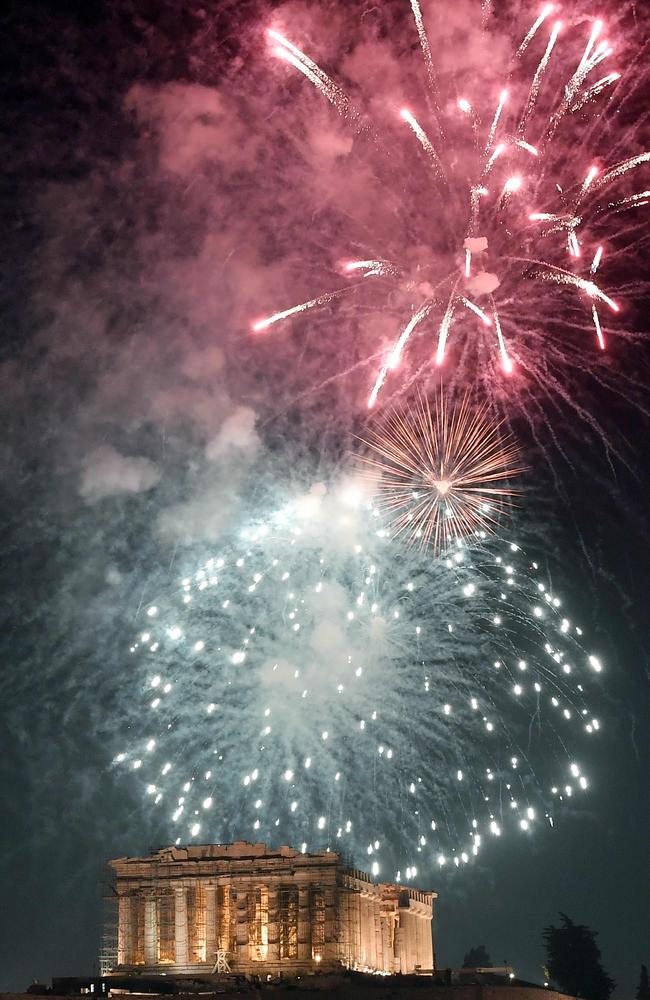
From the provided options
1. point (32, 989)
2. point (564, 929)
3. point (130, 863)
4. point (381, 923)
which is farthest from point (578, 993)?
point (32, 989)

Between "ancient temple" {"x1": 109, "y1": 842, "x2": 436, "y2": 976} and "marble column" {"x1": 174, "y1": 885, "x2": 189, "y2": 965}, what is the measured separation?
6 cm

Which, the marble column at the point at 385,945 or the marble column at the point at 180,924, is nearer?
the marble column at the point at 180,924

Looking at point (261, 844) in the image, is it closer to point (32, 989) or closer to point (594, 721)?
point (32, 989)

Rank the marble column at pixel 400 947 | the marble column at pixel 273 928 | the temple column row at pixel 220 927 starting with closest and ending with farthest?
the marble column at pixel 273 928 → the temple column row at pixel 220 927 → the marble column at pixel 400 947

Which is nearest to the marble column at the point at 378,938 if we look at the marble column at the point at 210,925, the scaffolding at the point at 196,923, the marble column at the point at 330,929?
the marble column at the point at 330,929

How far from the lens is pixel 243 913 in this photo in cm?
6225

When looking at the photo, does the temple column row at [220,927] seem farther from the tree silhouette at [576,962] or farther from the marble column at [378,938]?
the tree silhouette at [576,962]

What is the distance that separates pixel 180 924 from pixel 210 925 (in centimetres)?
171

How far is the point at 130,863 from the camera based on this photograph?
64.9 meters

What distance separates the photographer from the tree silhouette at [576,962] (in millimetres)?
85000

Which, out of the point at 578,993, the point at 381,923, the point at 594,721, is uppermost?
the point at 594,721

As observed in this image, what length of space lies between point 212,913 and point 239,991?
9123mm

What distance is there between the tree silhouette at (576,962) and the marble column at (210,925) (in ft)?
116

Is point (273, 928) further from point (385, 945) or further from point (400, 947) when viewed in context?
point (400, 947)
